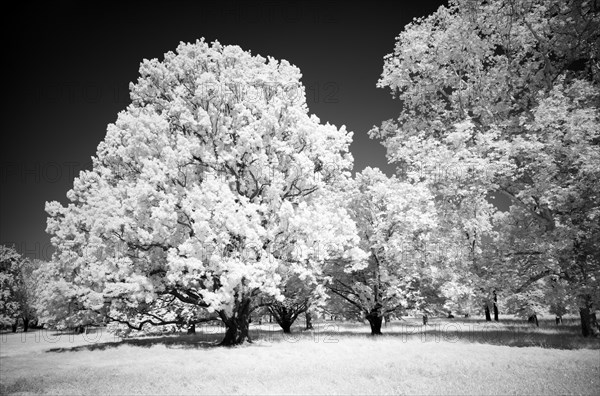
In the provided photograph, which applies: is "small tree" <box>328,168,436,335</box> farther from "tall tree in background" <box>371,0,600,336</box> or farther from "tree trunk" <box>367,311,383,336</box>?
"tall tree in background" <box>371,0,600,336</box>

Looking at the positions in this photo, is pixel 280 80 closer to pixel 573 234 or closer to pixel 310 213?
pixel 310 213

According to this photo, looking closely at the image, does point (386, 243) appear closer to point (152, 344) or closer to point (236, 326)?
point (236, 326)

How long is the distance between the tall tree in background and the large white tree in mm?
5454

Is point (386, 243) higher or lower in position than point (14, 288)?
higher

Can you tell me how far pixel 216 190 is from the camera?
49.5 ft

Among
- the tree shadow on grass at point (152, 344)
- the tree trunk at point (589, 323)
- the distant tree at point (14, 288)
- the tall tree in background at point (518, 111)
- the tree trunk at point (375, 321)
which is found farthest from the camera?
the distant tree at point (14, 288)

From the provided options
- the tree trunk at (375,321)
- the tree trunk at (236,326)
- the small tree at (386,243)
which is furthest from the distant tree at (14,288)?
the tree trunk at (375,321)

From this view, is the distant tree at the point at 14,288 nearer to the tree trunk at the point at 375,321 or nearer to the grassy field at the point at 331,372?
the grassy field at the point at 331,372

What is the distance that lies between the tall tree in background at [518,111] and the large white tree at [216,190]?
17.9 feet

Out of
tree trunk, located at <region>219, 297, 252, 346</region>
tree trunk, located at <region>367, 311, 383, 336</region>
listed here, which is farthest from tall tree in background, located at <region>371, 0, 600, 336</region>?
tree trunk, located at <region>219, 297, 252, 346</region>

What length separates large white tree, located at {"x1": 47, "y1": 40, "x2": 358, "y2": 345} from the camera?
578 inches

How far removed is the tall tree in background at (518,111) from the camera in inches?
560

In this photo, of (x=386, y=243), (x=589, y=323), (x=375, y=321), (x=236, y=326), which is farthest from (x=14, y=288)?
(x=589, y=323)

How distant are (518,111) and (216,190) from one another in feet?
55.6
